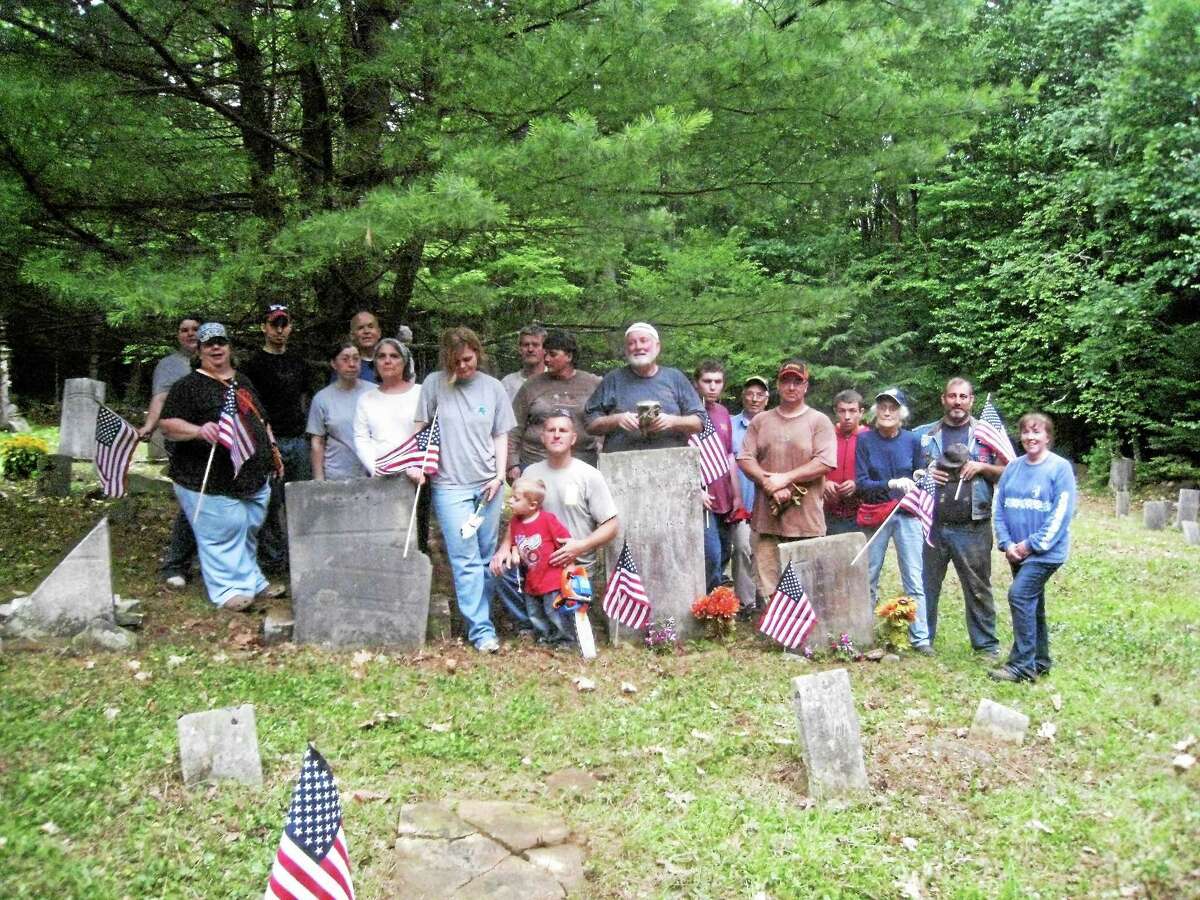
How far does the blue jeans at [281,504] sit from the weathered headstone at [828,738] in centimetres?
464

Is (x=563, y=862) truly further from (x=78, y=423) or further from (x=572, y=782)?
(x=78, y=423)

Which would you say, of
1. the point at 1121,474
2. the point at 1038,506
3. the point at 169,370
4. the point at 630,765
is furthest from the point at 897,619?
the point at 1121,474

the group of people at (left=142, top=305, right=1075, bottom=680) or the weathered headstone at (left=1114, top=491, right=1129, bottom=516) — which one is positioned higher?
the group of people at (left=142, top=305, right=1075, bottom=680)

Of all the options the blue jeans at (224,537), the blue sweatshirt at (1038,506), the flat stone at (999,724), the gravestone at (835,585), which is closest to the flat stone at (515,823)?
the flat stone at (999,724)

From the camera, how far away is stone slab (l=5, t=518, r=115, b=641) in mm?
5785

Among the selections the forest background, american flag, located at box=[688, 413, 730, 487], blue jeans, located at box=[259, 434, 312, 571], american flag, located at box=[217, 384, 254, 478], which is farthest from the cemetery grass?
the forest background

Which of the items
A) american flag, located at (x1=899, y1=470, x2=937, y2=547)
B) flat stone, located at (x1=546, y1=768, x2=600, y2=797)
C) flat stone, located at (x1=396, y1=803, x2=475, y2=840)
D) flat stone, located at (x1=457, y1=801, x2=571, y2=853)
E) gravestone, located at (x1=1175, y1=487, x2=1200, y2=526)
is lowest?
gravestone, located at (x1=1175, y1=487, x2=1200, y2=526)

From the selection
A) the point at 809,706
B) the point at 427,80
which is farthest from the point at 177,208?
the point at 809,706

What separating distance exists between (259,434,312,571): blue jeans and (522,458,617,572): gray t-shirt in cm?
222

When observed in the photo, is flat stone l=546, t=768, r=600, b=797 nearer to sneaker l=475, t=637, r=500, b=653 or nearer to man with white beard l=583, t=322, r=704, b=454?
sneaker l=475, t=637, r=500, b=653

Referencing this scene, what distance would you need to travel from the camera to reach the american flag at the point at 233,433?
6.61m

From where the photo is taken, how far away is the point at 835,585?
265 inches

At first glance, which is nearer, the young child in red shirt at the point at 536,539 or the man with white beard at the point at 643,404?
the young child in red shirt at the point at 536,539

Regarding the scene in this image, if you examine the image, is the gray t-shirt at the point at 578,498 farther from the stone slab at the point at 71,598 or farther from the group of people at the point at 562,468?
the stone slab at the point at 71,598
